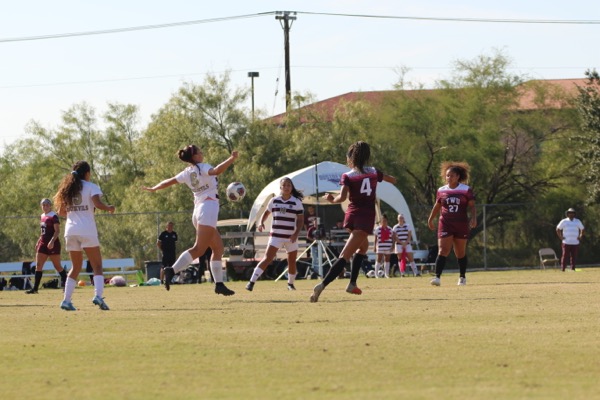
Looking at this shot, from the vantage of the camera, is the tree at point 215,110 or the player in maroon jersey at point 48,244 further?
the tree at point 215,110

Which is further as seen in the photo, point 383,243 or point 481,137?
point 481,137

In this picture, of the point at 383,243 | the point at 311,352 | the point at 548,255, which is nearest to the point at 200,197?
the point at 311,352

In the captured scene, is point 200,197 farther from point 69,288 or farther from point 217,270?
point 69,288

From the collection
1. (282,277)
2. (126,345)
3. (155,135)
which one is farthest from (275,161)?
(126,345)

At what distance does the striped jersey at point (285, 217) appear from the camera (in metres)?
20.8

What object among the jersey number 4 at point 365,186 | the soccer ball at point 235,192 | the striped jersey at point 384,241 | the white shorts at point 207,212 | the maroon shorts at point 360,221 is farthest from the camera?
the striped jersey at point 384,241

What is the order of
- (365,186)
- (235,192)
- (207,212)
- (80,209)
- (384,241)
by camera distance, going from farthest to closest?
(384,241), (235,192), (207,212), (365,186), (80,209)

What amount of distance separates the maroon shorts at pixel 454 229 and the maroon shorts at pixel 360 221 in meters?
5.16

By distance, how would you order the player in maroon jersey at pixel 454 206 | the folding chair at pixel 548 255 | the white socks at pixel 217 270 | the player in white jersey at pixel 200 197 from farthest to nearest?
the folding chair at pixel 548 255 → the player in maroon jersey at pixel 454 206 → the white socks at pixel 217 270 → the player in white jersey at pixel 200 197

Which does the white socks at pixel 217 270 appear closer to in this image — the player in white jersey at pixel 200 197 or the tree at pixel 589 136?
the player in white jersey at pixel 200 197

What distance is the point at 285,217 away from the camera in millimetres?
20828

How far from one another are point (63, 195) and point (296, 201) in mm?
6213

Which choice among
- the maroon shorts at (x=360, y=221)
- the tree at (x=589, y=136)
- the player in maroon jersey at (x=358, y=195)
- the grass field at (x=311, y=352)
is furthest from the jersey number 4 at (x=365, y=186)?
the tree at (x=589, y=136)

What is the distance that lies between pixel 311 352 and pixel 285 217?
11.4m
